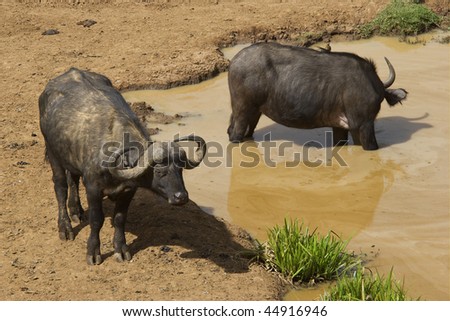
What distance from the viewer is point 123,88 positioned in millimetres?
14016

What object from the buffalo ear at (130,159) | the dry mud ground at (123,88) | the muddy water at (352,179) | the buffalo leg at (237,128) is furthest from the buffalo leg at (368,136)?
the buffalo ear at (130,159)

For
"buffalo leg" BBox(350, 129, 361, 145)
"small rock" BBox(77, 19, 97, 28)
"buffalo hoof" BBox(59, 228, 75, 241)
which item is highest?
"small rock" BBox(77, 19, 97, 28)

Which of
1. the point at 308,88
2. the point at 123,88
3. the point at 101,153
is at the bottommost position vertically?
the point at 123,88

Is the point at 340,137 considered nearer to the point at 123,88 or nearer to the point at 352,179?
the point at 352,179

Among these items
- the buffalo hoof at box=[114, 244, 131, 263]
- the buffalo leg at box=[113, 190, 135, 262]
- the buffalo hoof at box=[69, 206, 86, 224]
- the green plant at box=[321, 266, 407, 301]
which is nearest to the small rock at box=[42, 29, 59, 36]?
the buffalo hoof at box=[69, 206, 86, 224]

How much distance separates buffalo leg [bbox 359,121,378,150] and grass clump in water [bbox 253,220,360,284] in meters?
3.72

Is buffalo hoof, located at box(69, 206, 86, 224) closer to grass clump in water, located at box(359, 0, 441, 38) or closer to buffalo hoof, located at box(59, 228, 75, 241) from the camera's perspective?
buffalo hoof, located at box(59, 228, 75, 241)

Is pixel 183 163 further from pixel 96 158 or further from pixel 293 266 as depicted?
pixel 293 266

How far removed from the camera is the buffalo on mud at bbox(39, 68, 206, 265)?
768 cm

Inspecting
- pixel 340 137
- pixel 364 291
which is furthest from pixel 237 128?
pixel 364 291

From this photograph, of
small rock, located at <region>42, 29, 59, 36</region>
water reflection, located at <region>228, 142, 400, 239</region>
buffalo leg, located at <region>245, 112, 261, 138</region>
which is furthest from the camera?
small rock, located at <region>42, 29, 59, 36</region>

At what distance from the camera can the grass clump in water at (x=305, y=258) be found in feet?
26.7

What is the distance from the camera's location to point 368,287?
7.52 metres

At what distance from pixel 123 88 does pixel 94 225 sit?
19.9ft
